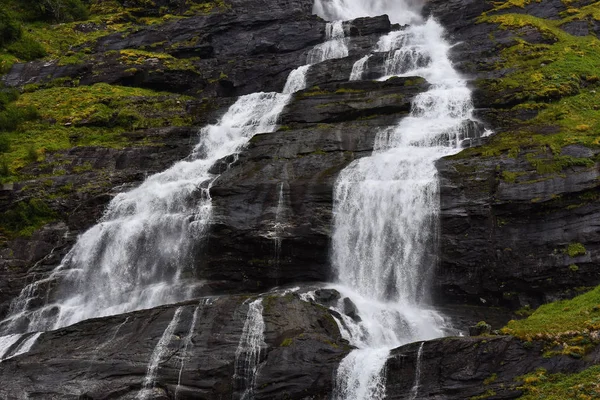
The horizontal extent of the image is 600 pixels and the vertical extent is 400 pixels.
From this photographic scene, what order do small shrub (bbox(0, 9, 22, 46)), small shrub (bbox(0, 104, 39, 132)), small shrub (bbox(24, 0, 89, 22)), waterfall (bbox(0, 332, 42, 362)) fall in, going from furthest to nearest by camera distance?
small shrub (bbox(24, 0, 89, 22))
small shrub (bbox(0, 9, 22, 46))
small shrub (bbox(0, 104, 39, 132))
waterfall (bbox(0, 332, 42, 362))

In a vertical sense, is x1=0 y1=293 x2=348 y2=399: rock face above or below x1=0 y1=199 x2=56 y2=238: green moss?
below

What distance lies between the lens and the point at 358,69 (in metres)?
36.0

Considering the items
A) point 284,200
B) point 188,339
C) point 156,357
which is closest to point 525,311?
point 284,200

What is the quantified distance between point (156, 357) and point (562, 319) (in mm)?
11940

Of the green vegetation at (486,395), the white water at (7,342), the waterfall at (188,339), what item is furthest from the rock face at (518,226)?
the white water at (7,342)

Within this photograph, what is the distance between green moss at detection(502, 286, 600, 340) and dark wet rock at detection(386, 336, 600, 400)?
1.95ft

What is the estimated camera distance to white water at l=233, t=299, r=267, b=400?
53.8ft

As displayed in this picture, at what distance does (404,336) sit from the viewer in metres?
18.9

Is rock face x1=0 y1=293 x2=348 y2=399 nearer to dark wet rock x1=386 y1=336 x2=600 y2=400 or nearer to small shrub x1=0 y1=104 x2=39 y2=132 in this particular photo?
dark wet rock x1=386 y1=336 x2=600 y2=400

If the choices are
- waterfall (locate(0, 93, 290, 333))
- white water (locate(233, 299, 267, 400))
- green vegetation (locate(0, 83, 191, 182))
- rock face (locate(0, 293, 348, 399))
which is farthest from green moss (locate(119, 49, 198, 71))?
white water (locate(233, 299, 267, 400))

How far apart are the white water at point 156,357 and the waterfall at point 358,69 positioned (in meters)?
21.6

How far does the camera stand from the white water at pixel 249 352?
16391 millimetres

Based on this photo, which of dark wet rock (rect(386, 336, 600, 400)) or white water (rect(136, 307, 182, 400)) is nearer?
dark wet rock (rect(386, 336, 600, 400))

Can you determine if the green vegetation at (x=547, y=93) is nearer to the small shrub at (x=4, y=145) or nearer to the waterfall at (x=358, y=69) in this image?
the waterfall at (x=358, y=69)
